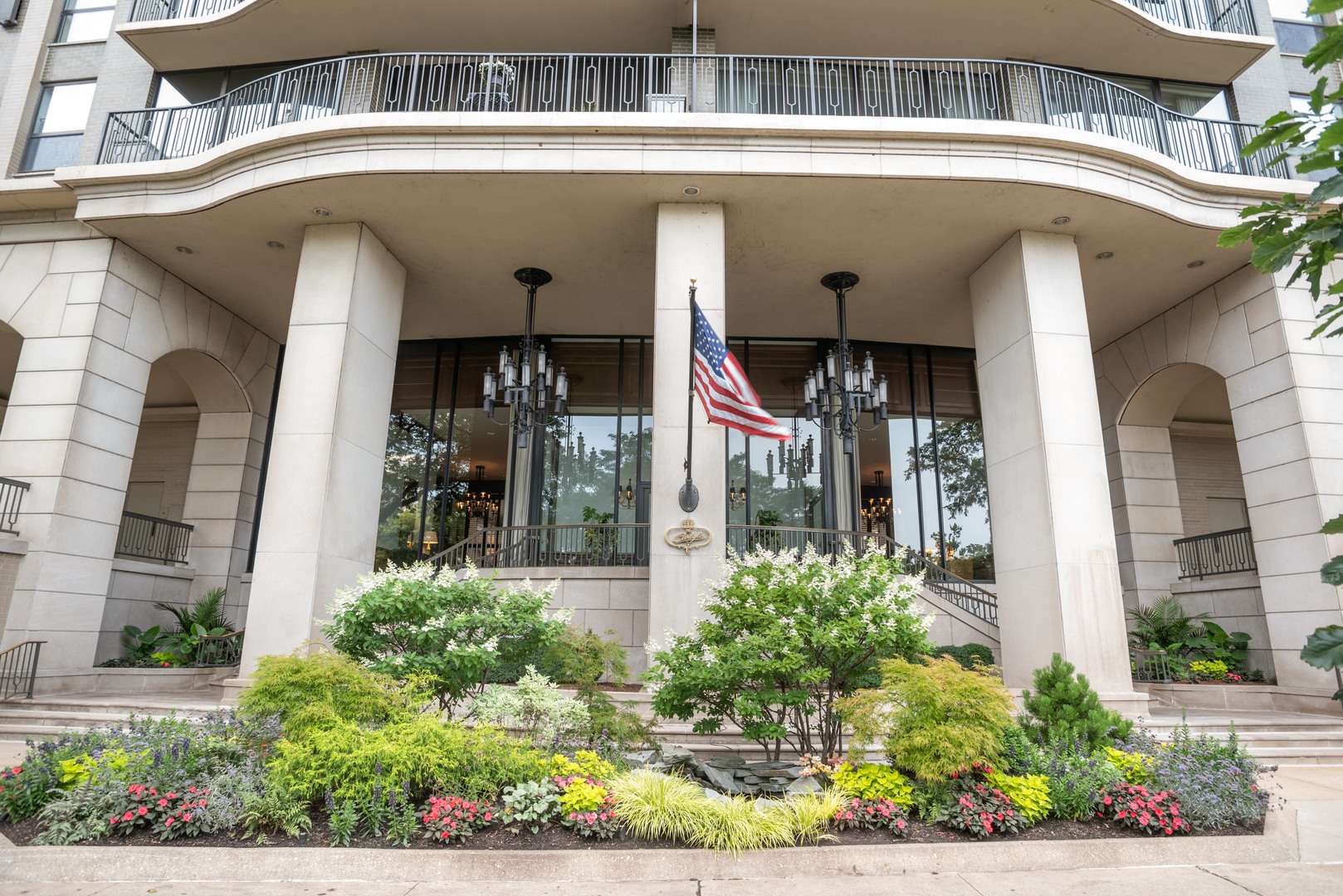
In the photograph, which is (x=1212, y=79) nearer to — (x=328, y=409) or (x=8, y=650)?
(x=328, y=409)

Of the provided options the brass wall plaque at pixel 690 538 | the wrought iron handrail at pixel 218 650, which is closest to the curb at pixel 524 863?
the brass wall plaque at pixel 690 538

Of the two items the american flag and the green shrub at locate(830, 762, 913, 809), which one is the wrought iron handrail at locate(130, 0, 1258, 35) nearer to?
the american flag

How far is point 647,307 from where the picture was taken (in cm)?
1550

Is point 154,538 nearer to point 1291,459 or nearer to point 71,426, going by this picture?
point 71,426

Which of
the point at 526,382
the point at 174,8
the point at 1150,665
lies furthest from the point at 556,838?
the point at 174,8

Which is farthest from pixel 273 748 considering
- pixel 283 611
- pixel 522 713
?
pixel 283 611

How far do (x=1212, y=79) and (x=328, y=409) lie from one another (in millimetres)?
17486

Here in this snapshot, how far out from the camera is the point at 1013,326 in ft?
40.0

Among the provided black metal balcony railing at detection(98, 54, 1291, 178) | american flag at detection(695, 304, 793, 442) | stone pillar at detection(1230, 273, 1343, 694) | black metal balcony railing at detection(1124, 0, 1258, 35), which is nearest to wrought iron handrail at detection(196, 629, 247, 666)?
black metal balcony railing at detection(98, 54, 1291, 178)

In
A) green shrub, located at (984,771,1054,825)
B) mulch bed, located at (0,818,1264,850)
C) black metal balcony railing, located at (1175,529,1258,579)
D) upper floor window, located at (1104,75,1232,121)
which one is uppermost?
upper floor window, located at (1104,75,1232,121)

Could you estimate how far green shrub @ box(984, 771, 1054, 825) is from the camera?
19.5 ft

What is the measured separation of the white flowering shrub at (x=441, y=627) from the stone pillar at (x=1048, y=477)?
23.9 ft

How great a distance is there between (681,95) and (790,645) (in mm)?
9162

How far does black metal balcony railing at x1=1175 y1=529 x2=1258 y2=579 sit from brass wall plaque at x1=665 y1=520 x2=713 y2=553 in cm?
1038
